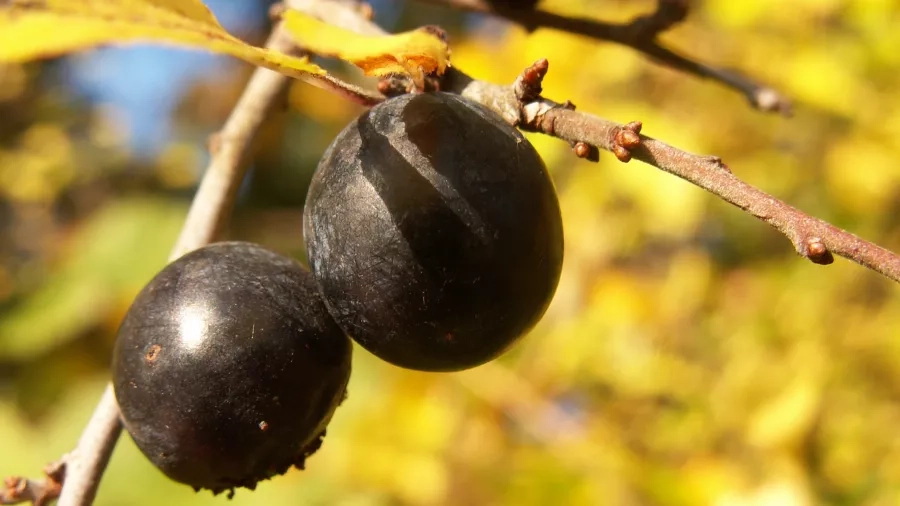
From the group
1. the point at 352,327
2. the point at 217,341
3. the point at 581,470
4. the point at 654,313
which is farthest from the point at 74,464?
the point at 654,313

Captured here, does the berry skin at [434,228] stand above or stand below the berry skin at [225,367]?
above

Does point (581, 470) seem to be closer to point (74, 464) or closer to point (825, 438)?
point (825, 438)

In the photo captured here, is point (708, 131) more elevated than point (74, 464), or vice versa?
point (74, 464)

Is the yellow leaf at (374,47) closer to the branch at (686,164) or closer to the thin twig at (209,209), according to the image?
the branch at (686,164)

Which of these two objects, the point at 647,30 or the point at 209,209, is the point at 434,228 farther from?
the point at 647,30

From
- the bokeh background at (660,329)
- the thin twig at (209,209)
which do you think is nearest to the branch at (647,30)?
the thin twig at (209,209)

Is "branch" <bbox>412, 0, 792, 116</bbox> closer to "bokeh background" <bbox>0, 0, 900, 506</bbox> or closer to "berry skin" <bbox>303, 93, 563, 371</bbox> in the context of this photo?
"berry skin" <bbox>303, 93, 563, 371</bbox>
